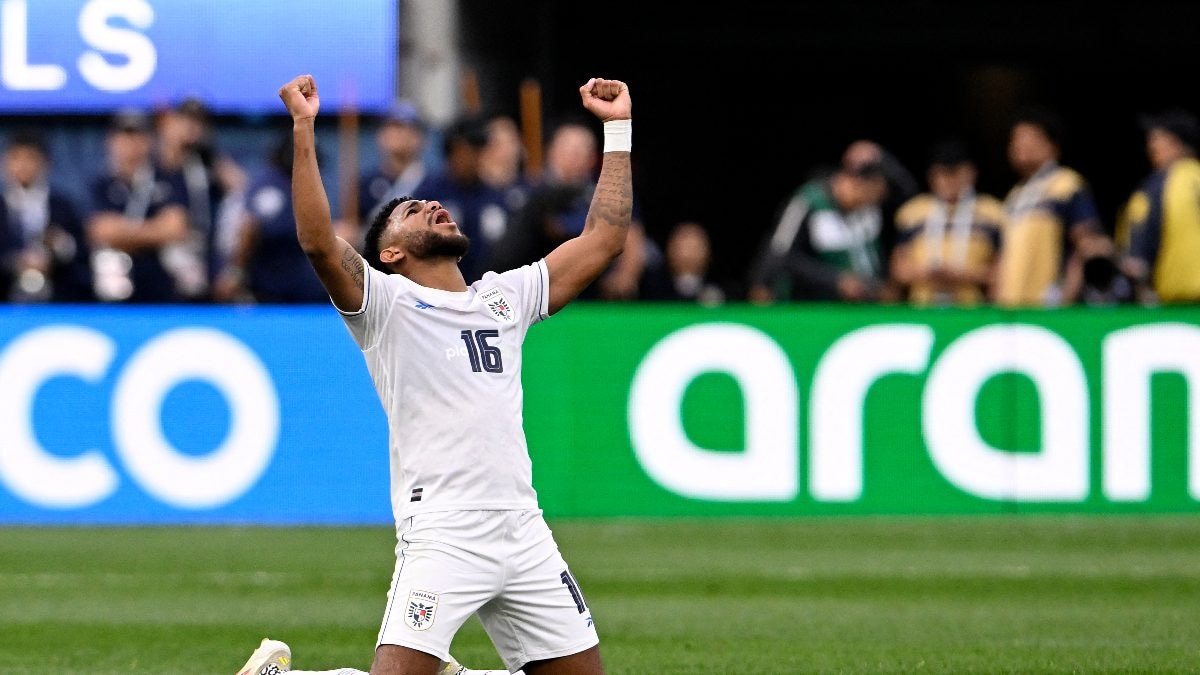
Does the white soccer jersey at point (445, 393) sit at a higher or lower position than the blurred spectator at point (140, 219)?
lower

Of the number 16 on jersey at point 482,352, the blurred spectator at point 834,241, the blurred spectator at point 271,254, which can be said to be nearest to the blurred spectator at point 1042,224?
the blurred spectator at point 834,241

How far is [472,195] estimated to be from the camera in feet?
44.6

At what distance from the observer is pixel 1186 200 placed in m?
13.8

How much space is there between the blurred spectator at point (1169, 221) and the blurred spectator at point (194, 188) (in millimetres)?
6224

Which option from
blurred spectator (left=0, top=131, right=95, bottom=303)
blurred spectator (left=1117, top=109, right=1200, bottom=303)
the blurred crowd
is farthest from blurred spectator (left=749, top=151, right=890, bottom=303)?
blurred spectator (left=0, top=131, right=95, bottom=303)

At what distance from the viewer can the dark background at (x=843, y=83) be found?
2314 centimetres

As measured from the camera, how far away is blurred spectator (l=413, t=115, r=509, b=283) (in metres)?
13.5

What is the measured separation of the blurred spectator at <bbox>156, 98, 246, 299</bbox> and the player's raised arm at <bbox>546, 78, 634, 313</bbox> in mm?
8036

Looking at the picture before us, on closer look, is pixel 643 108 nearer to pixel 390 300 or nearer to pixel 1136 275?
pixel 1136 275

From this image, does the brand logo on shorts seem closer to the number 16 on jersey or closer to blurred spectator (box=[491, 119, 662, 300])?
the number 16 on jersey

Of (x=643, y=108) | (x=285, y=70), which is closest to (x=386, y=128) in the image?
(x=285, y=70)

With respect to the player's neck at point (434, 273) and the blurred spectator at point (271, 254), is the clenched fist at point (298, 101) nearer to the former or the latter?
the player's neck at point (434, 273)

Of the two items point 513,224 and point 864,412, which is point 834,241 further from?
point 513,224

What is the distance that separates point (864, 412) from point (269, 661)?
7509 mm
